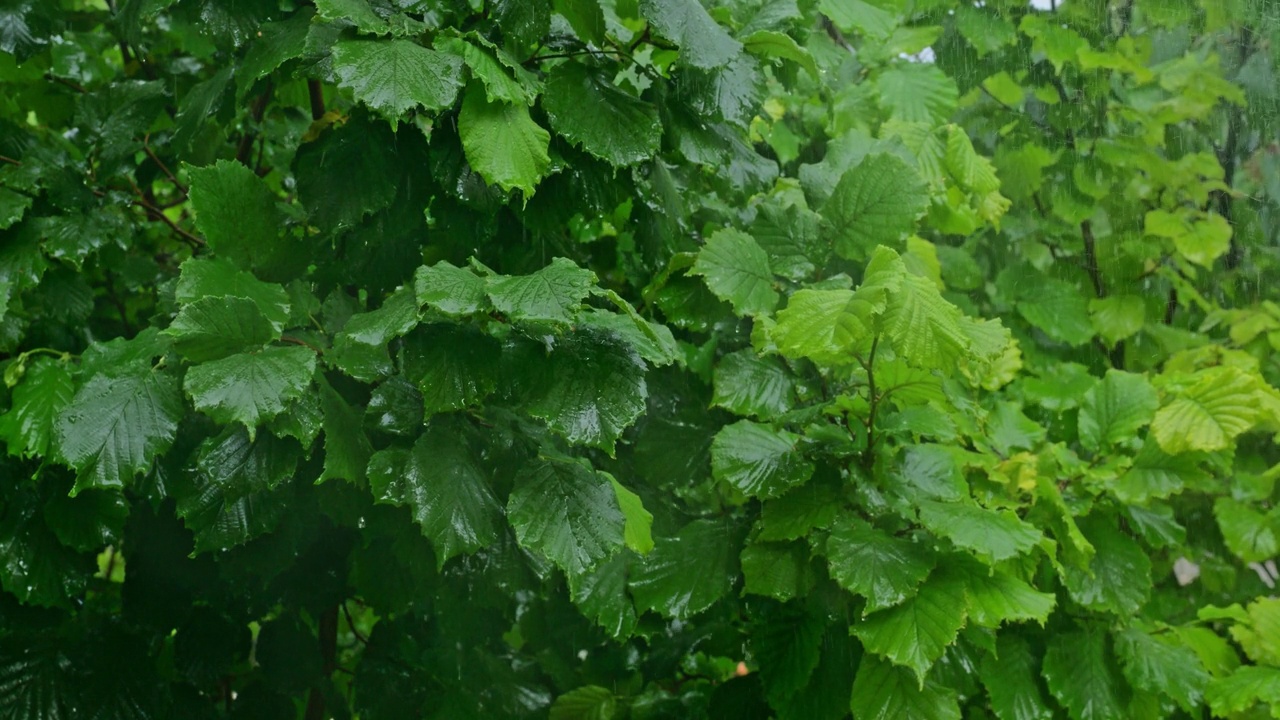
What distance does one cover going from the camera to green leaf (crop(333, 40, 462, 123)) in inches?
30.6

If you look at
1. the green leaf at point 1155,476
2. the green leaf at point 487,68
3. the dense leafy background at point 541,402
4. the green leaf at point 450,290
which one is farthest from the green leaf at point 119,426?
the green leaf at point 1155,476

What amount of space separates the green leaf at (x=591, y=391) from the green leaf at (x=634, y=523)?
0.12 meters

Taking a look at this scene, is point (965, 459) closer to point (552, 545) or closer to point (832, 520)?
point (832, 520)

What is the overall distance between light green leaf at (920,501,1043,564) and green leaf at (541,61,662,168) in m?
0.42

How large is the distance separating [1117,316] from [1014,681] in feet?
3.32

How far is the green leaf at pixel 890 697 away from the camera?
981mm

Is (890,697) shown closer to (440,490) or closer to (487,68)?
(440,490)

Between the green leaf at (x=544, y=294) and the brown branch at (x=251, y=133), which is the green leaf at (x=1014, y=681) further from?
the brown branch at (x=251, y=133)

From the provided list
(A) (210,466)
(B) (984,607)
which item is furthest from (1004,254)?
(A) (210,466)

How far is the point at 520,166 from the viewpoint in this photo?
A: 32.9 inches

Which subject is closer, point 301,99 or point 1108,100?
point 301,99

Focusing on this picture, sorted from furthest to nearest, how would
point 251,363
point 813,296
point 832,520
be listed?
point 832,520, point 813,296, point 251,363

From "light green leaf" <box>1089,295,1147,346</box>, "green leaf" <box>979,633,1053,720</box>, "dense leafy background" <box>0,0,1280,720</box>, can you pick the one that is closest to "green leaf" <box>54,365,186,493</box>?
"dense leafy background" <box>0,0,1280,720</box>

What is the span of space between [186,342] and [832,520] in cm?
60
